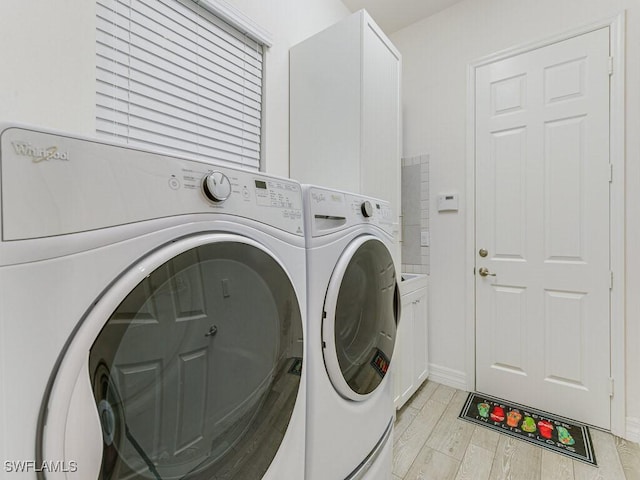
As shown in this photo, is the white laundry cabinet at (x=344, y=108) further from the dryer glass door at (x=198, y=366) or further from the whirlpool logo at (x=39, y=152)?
the whirlpool logo at (x=39, y=152)

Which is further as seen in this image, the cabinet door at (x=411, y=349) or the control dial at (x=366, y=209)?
the cabinet door at (x=411, y=349)

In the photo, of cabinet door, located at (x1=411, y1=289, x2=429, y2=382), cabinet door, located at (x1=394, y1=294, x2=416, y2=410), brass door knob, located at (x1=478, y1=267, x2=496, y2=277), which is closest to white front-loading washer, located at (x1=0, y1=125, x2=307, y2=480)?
cabinet door, located at (x1=394, y1=294, x2=416, y2=410)

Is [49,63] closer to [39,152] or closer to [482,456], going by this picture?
[39,152]

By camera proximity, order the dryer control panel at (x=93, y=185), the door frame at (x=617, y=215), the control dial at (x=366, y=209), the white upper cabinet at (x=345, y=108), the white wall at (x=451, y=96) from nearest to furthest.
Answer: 1. the dryer control panel at (x=93, y=185)
2. the control dial at (x=366, y=209)
3. the white upper cabinet at (x=345, y=108)
4. the door frame at (x=617, y=215)
5. the white wall at (x=451, y=96)

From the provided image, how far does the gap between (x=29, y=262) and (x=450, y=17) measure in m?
3.00

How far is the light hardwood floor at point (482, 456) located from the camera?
4.70ft

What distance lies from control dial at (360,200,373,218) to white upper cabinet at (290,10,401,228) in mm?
500

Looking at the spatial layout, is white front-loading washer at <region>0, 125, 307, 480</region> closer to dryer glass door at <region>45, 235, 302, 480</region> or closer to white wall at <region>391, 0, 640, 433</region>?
dryer glass door at <region>45, 235, 302, 480</region>

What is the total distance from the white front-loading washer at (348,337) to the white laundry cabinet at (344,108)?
55 centimetres

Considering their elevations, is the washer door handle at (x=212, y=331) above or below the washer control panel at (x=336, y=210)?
below

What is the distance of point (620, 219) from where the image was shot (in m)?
1.72

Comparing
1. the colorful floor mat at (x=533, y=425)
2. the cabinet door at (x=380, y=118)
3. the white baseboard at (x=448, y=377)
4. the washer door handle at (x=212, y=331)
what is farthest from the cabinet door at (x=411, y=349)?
the washer door handle at (x=212, y=331)

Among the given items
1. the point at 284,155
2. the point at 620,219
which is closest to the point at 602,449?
the point at 620,219

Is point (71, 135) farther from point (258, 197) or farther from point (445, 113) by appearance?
point (445, 113)
